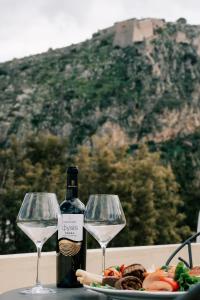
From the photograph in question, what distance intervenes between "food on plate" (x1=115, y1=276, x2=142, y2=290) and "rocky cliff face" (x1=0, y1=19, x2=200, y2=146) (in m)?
37.2

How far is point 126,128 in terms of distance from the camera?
4047 centimetres

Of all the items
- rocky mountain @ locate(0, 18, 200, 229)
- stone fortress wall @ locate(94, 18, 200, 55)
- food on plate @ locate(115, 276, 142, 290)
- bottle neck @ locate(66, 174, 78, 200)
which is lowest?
food on plate @ locate(115, 276, 142, 290)

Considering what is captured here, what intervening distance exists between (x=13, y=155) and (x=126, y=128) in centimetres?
1599

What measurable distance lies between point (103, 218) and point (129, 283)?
24cm

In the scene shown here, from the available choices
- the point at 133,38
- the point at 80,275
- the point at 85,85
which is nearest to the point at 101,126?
the point at 85,85

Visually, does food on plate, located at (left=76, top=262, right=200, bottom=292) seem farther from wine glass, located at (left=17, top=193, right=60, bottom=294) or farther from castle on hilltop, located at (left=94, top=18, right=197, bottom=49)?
castle on hilltop, located at (left=94, top=18, right=197, bottom=49)

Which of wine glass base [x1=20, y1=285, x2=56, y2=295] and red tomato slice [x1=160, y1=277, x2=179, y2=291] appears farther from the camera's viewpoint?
wine glass base [x1=20, y1=285, x2=56, y2=295]

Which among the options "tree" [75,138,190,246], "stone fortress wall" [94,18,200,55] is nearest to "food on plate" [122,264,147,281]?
"tree" [75,138,190,246]

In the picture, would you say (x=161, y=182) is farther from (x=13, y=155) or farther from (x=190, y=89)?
(x=190, y=89)

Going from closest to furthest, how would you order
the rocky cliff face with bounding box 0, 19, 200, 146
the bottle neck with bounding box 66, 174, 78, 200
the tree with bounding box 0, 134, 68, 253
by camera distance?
1. the bottle neck with bounding box 66, 174, 78, 200
2. the tree with bounding box 0, 134, 68, 253
3. the rocky cliff face with bounding box 0, 19, 200, 146

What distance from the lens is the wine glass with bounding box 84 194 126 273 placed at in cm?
136

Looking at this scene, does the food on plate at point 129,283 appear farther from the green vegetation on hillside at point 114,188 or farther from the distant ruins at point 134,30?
the distant ruins at point 134,30

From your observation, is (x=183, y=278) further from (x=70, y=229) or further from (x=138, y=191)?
(x=138, y=191)

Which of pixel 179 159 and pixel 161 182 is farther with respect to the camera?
pixel 179 159
